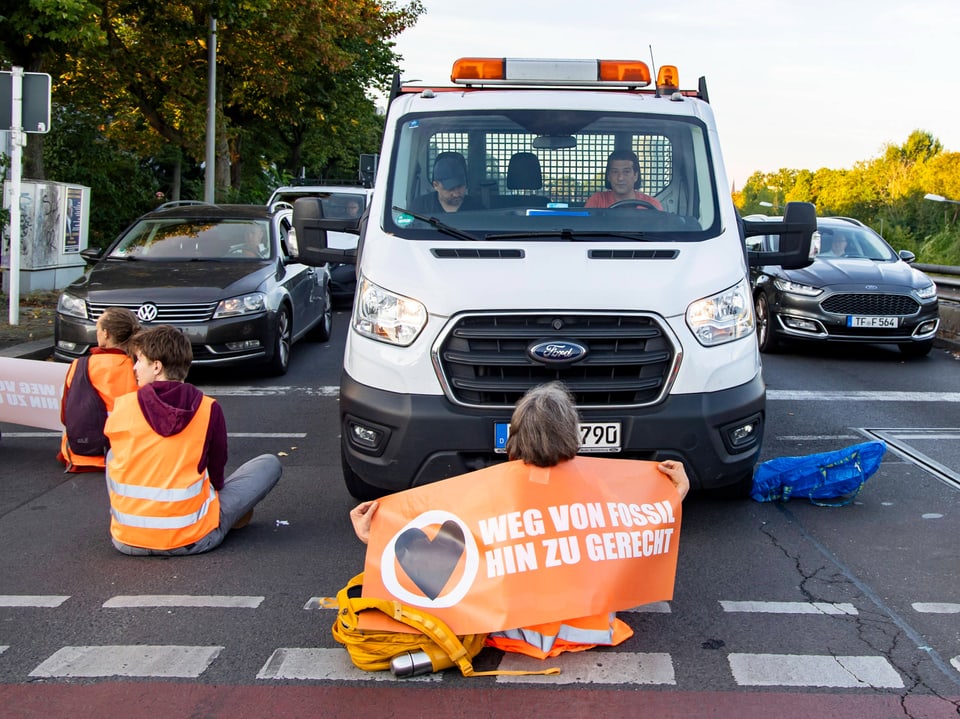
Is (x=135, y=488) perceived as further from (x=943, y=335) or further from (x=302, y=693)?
(x=943, y=335)

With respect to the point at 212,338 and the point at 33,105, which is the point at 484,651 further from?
the point at 33,105

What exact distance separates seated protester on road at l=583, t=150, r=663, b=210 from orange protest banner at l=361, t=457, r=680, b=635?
220cm

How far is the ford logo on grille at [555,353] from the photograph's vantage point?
5.33 m

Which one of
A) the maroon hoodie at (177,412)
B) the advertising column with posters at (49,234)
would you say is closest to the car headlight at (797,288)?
the maroon hoodie at (177,412)

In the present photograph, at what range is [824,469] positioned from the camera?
636 centimetres

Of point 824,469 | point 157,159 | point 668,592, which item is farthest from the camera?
point 157,159

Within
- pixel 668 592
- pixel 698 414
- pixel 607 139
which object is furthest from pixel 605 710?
pixel 607 139

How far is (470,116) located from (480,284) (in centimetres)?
151

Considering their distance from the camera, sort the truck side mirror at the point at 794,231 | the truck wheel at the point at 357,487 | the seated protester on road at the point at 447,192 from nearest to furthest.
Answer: the truck wheel at the point at 357,487, the seated protester on road at the point at 447,192, the truck side mirror at the point at 794,231

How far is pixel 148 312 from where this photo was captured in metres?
10.1

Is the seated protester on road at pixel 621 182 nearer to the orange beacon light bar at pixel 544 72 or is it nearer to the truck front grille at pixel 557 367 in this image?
the orange beacon light bar at pixel 544 72

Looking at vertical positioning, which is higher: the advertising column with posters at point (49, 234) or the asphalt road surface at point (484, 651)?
the advertising column with posters at point (49, 234)

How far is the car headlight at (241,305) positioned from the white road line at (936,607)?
23.3 feet

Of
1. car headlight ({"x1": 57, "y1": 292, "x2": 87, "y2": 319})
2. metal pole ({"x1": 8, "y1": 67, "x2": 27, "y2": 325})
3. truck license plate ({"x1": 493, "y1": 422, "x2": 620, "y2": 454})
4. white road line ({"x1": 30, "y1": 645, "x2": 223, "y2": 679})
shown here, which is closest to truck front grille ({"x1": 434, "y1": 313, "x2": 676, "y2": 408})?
truck license plate ({"x1": 493, "y1": 422, "x2": 620, "y2": 454})
